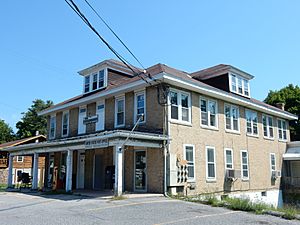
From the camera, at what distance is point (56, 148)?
60.0 feet

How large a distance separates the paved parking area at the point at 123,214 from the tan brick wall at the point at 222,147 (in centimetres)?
520

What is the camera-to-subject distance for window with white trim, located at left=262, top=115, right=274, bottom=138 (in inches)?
996

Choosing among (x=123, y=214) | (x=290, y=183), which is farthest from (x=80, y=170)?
(x=290, y=183)

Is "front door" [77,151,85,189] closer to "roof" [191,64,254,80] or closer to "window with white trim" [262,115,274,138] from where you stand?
"roof" [191,64,254,80]

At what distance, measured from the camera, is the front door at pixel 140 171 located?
1661 cm

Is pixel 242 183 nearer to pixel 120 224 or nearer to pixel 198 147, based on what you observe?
pixel 198 147

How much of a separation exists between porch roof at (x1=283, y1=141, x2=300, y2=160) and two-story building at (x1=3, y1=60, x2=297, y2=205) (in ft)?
3.67

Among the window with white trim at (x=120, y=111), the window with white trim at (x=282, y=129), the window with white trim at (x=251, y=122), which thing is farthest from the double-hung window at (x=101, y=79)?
the window with white trim at (x=282, y=129)

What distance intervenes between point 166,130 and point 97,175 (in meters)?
6.19

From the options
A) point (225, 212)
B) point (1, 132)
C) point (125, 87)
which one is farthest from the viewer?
point (1, 132)

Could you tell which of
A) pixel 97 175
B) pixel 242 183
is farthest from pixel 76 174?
pixel 242 183

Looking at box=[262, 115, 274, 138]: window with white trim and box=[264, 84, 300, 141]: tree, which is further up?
box=[264, 84, 300, 141]: tree

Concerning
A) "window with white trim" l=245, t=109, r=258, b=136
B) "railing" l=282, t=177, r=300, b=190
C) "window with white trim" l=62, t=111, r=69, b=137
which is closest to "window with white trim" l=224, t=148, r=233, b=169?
"window with white trim" l=245, t=109, r=258, b=136

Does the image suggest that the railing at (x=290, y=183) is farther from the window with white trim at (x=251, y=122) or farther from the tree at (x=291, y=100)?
the tree at (x=291, y=100)
